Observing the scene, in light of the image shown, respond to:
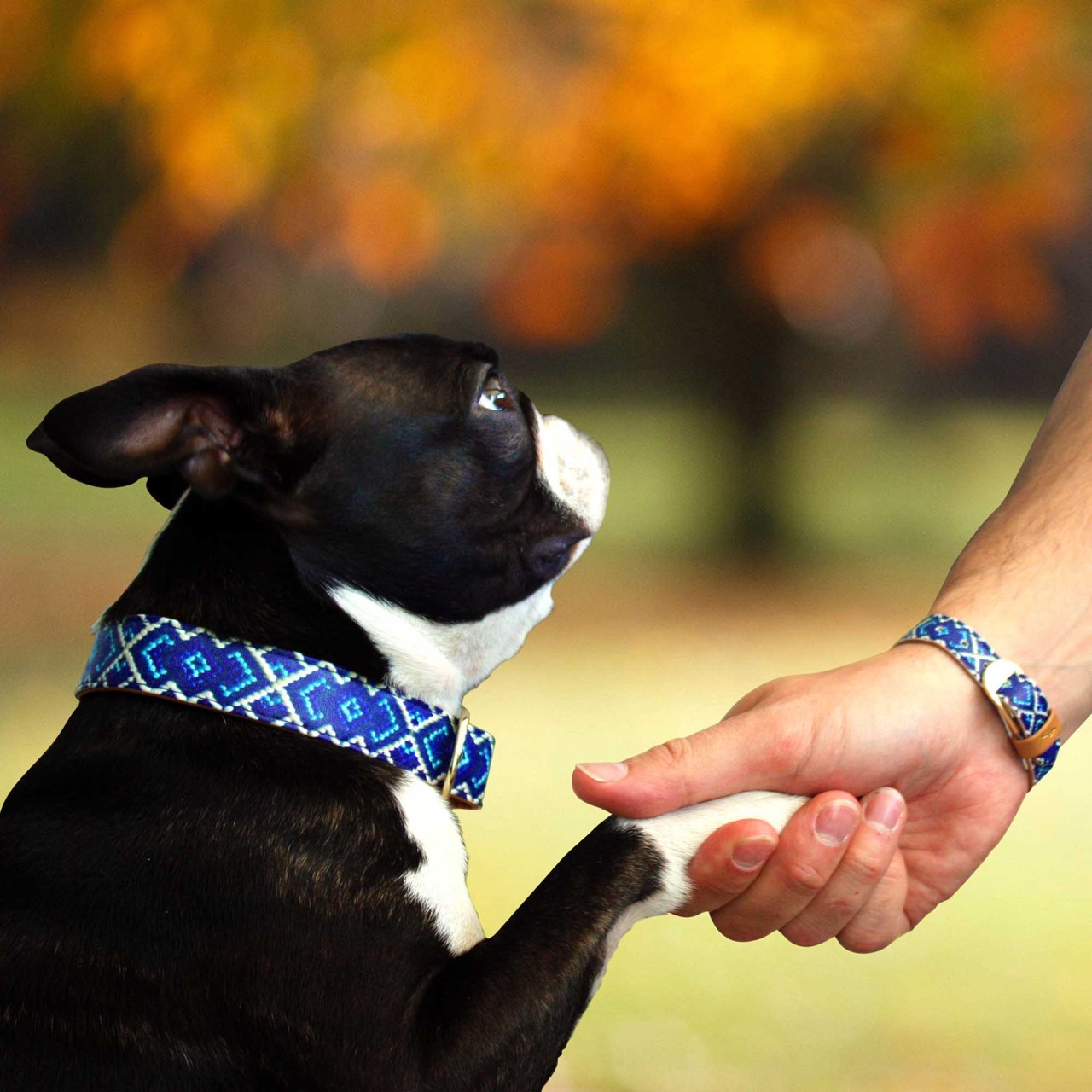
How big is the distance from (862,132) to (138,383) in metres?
3.67

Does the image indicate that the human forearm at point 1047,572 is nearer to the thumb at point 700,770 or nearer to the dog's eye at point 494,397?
the thumb at point 700,770

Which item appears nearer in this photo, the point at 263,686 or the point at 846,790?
the point at 263,686

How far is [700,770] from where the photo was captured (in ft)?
4.52

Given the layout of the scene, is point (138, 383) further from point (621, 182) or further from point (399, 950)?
point (621, 182)

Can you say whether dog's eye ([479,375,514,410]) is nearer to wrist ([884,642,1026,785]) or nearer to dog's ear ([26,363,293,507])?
dog's ear ([26,363,293,507])

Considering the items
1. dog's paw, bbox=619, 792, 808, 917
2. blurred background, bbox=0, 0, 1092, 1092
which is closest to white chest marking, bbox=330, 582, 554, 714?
dog's paw, bbox=619, 792, 808, 917

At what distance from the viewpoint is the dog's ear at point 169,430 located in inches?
48.0

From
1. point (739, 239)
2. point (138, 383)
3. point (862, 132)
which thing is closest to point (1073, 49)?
point (862, 132)

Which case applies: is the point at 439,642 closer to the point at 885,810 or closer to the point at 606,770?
the point at 606,770

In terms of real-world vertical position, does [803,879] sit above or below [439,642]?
below

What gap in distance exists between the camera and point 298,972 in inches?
45.9

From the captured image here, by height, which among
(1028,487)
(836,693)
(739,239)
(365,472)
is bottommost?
(836,693)

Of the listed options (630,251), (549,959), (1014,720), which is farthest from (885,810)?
(630,251)

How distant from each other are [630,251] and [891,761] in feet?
10.6
